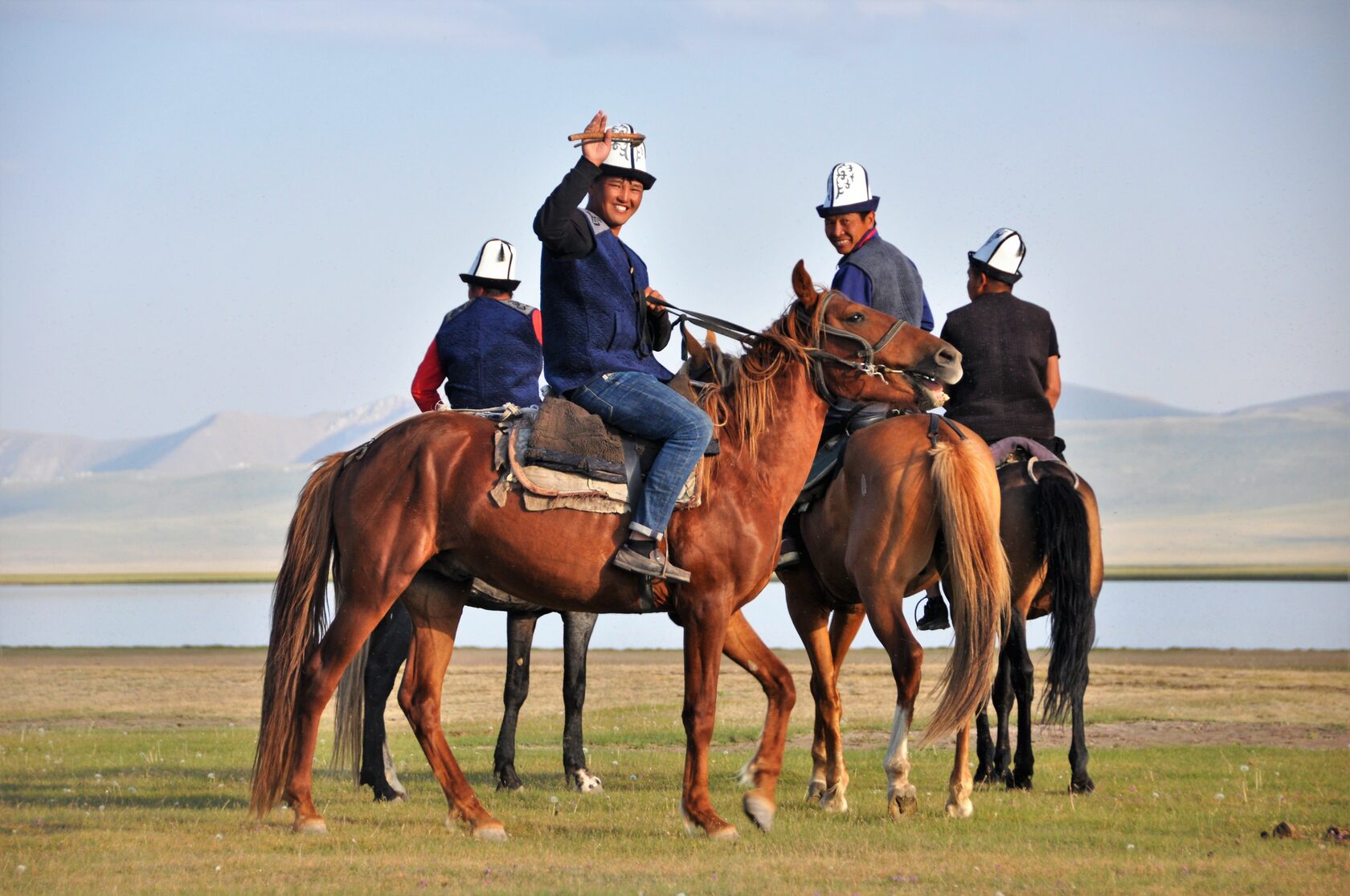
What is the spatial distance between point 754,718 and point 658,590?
696cm

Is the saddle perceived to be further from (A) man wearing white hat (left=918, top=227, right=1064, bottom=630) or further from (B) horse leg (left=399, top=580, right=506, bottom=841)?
(A) man wearing white hat (left=918, top=227, right=1064, bottom=630)

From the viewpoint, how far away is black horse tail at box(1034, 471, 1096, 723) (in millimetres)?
8883

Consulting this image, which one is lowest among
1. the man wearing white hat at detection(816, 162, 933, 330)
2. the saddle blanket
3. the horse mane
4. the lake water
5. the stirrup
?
the lake water

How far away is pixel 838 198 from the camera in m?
9.53

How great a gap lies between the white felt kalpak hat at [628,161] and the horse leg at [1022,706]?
12.0 feet

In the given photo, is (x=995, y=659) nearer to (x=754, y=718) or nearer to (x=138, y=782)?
(x=138, y=782)

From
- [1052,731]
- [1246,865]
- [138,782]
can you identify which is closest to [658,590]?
[1246,865]

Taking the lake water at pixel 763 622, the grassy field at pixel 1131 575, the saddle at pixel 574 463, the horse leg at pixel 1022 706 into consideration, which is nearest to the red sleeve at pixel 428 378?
the saddle at pixel 574 463

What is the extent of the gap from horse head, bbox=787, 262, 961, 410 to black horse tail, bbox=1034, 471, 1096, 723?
60.7 inches

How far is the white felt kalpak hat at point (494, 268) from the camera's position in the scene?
9789 mm

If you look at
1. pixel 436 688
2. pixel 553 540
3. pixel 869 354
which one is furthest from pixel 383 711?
pixel 869 354

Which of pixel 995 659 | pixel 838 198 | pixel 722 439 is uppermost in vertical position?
pixel 838 198

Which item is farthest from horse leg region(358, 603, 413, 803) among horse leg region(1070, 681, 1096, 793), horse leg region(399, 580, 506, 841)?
horse leg region(1070, 681, 1096, 793)

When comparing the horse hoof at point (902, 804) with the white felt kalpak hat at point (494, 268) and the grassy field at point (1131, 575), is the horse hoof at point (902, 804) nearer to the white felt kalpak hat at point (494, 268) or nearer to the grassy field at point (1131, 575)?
the white felt kalpak hat at point (494, 268)
